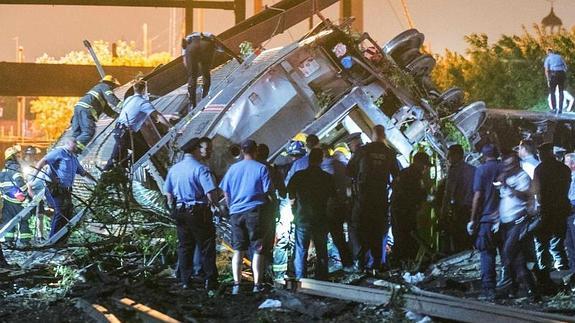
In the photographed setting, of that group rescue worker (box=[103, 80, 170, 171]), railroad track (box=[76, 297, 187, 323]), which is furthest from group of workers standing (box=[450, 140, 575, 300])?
rescue worker (box=[103, 80, 170, 171])

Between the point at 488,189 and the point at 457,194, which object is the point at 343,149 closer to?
the point at 457,194

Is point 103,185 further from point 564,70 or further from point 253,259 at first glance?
point 564,70

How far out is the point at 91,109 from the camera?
1399 cm

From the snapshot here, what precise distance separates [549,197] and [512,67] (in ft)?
56.9

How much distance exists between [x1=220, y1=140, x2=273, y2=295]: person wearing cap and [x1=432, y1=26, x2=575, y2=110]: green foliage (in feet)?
54.7

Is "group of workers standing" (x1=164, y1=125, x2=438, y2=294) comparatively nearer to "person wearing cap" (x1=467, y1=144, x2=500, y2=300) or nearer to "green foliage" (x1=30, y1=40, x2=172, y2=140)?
"person wearing cap" (x1=467, y1=144, x2=500, y2=300)

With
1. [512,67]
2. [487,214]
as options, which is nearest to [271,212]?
[487,214]

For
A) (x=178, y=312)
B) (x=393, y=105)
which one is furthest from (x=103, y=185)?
(x=393, y=105)

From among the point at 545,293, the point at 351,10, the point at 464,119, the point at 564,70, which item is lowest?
the point at 545,293

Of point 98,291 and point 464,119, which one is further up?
point 464,119

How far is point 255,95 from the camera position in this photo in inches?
469

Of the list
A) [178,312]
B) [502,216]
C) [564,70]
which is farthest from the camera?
[564,70]

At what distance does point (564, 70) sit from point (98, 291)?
1277 centimetres

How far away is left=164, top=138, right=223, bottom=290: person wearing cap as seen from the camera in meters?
9.41
